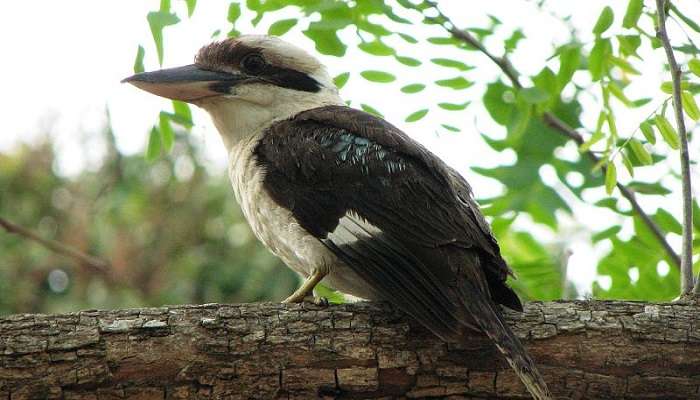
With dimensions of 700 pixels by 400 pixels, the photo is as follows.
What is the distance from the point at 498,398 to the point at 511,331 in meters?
0.21

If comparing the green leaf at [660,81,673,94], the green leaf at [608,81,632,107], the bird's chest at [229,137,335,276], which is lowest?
the bird's chest at [229,137,335,276]

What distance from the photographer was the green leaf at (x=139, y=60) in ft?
12.8

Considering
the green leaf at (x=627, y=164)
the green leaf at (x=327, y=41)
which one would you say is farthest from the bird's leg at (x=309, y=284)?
the green leaf at (x=627, y=164)

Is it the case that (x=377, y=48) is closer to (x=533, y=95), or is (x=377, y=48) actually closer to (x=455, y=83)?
(x=455, y=83)

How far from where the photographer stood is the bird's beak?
3.95m

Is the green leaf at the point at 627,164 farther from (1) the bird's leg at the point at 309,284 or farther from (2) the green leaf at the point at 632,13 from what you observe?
(1) the bird's leg at the point at 309,284

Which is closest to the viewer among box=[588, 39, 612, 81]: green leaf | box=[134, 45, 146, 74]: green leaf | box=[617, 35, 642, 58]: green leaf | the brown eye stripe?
box=[617, 35, 642, 58]: green leaf

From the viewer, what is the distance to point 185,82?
13.4 ft

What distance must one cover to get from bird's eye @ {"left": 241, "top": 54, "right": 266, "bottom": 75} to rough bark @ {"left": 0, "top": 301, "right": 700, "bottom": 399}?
4.70 feet

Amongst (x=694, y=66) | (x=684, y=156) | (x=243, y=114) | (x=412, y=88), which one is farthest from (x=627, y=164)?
(x=243, y=114)

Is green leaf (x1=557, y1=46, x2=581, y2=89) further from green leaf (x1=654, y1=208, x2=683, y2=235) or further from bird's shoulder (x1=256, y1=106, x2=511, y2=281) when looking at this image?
green leaf (x1=654, y1=208, x2=683, y2=235)

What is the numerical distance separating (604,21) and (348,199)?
43.5 inches

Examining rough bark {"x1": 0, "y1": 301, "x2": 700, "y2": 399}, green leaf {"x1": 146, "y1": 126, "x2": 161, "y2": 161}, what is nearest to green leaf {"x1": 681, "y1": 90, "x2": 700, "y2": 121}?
rough bark {"x1": 0, "y1": 301, "x2": 700, "y2": 399}

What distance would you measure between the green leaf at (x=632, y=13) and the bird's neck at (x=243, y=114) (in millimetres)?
1300
